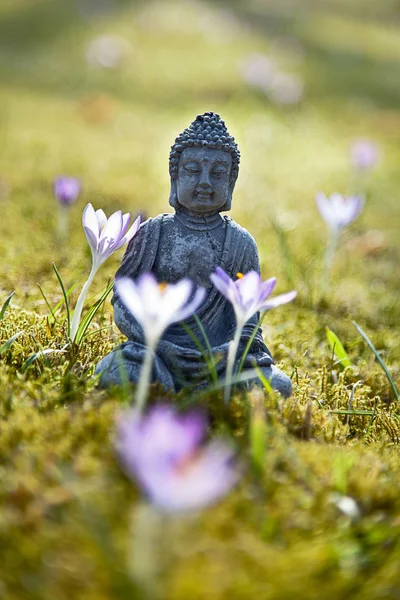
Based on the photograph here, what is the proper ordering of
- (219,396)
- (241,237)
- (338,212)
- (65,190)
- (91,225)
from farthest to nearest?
(65,190), (338,212), (241,237), (91,225), (219,396)

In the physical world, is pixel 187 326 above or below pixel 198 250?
below

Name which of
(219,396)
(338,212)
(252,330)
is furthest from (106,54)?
(219,396)

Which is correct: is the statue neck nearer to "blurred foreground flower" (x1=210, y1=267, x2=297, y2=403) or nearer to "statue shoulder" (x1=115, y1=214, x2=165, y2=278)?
"statue shoulder" (x1=115, y1=214, x2=165, y2=278)

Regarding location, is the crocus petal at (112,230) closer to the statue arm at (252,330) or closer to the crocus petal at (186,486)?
the statue arm at (252,330)

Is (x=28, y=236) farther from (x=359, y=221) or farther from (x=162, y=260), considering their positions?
(x=359, y=221)

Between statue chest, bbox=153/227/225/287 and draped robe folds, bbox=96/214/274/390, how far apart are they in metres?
0.03

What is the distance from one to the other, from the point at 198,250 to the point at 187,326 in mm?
295

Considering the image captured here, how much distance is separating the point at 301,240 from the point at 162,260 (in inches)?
129

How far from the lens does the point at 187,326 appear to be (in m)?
2.62

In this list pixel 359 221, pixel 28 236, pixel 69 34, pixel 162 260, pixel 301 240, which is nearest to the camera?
pixel 162 260

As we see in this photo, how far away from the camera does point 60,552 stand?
1.53 metres

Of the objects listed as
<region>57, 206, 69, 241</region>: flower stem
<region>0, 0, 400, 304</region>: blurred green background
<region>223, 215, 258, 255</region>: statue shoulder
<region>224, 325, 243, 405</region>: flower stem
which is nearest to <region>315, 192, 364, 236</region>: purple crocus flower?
<region>0, 0, 400, 304</region>: blurred green background

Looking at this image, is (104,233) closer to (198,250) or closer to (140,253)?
(140,253)

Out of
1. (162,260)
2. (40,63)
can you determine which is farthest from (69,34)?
(162,260)
